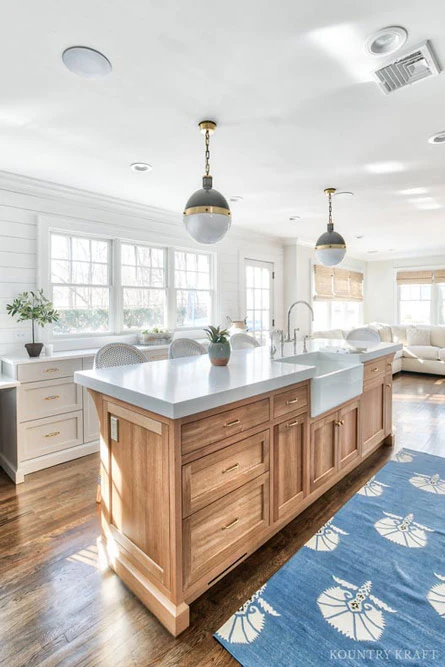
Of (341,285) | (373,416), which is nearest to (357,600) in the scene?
(373,416)

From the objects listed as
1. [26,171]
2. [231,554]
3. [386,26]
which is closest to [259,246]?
[26,171]

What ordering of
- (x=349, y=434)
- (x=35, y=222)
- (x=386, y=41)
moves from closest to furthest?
1. (x=386, y=41)
2. (x=349, y=434)
3. (x=35, y=222)

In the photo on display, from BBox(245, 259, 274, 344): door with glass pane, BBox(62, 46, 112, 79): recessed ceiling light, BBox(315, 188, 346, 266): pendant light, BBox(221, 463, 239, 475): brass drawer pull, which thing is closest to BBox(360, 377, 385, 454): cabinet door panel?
BBox(315, 188, 346, 266): pendant light

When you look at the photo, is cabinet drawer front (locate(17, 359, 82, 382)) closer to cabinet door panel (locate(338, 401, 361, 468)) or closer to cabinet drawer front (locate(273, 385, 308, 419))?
cabinet drawer front (locate(273, 385, 308, 419))

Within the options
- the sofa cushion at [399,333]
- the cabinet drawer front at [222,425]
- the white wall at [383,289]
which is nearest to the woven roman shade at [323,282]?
the sofa cushion at [399,333]

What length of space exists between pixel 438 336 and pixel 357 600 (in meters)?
7.04

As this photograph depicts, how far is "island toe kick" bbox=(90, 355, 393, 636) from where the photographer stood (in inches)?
60.6

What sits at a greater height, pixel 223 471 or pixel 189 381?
pixel 189 381

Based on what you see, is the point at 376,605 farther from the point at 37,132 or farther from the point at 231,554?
the point at 37,132

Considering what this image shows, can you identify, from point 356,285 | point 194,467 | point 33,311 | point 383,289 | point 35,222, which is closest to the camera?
point 194,467

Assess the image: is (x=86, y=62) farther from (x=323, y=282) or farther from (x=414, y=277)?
(x=414, y=277)

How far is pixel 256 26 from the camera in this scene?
159cm

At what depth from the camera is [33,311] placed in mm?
3303

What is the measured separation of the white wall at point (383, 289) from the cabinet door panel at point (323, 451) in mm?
7205
